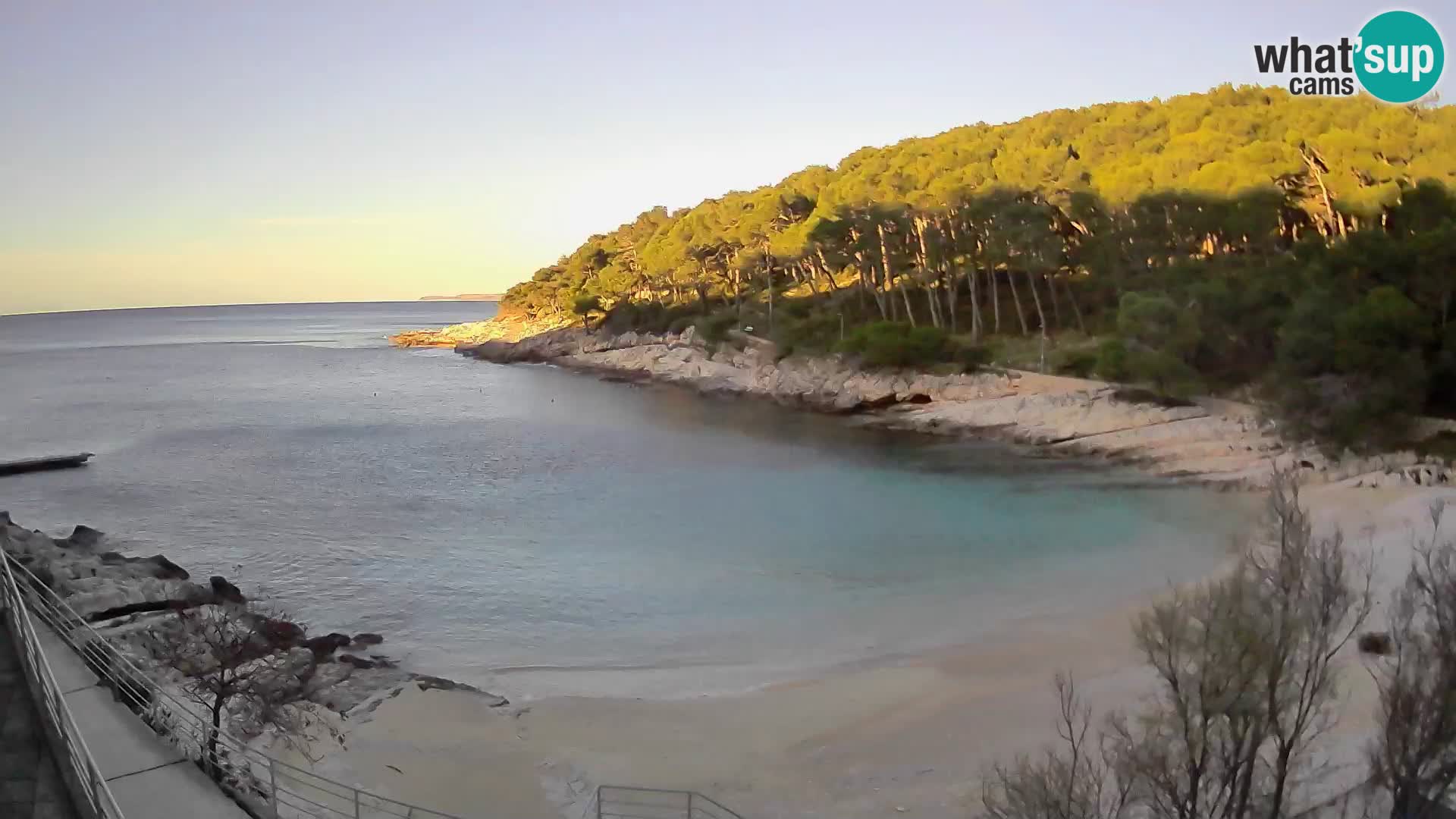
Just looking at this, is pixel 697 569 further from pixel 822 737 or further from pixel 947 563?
pixel 822 737

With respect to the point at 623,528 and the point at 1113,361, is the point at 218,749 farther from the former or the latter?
the point at 1113,361

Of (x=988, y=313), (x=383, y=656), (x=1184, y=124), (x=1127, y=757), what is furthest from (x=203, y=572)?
(x=1184, y=124)

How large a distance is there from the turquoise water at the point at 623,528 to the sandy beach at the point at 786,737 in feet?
2.72

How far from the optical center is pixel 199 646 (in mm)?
10117

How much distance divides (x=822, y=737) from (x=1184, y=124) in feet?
128

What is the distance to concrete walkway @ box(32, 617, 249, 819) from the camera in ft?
18.2

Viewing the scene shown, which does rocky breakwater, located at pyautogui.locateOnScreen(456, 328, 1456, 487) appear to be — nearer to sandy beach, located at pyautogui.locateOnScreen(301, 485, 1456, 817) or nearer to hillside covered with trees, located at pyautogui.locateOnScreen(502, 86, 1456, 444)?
hillside covered with trees, located at pyautogui.locateOnScreen(502, 86, 1456, 444)

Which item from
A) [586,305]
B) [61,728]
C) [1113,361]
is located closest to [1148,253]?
[1113,361]

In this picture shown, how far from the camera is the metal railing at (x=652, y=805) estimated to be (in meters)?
Answer: 8.34

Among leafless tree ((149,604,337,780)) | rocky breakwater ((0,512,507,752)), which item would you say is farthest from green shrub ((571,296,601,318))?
leafless tree ((149,604,337,780))

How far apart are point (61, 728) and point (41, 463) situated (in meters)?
30.5

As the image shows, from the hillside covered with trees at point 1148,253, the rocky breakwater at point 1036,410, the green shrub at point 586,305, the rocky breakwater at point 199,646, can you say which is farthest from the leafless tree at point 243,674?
the green shrub at point 586,305

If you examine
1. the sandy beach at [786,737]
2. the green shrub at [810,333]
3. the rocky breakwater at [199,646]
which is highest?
the green shrub at [810,333]

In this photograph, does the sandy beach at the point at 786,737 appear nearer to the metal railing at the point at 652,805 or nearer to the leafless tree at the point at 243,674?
the metal railing at the point at 652,805
